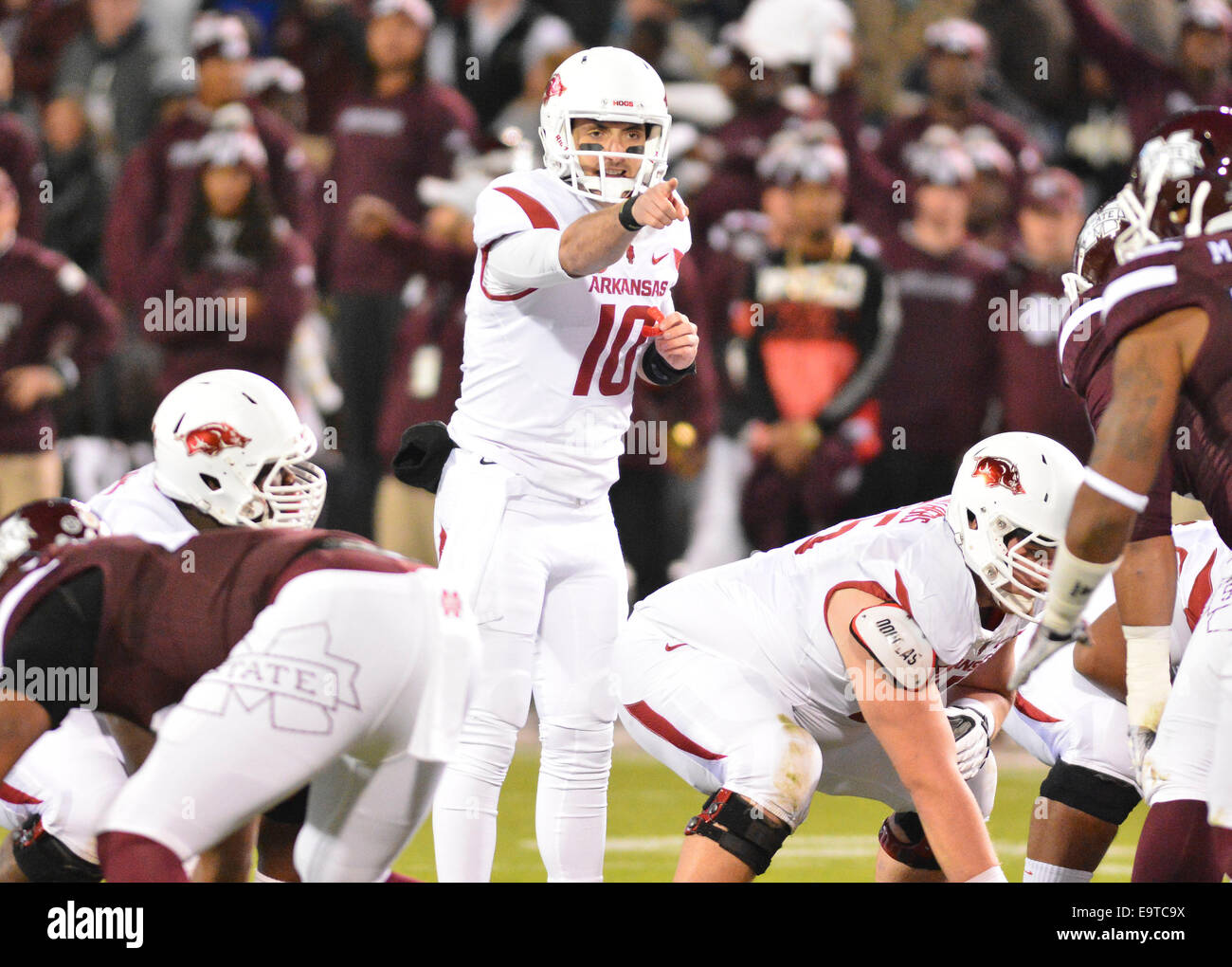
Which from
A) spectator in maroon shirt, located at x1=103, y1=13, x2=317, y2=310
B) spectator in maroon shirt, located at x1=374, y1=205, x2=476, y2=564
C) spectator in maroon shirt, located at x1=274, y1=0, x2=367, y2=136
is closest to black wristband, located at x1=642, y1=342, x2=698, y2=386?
spectator in maroon shirt, located at x1=374, y1=205, x2=476, y2=564

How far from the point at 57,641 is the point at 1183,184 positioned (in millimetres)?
2111

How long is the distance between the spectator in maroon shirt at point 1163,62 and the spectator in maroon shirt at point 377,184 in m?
2.87

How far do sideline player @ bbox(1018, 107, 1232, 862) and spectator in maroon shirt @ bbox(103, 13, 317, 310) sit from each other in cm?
483

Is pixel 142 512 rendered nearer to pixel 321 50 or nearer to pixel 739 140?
pixel 739 140

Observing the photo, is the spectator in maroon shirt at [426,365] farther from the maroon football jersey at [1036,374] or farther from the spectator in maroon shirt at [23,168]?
the maroon football jersey at [1036,374]

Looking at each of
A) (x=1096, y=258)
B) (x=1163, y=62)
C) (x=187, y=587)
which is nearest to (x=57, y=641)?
(x=187, y=587)

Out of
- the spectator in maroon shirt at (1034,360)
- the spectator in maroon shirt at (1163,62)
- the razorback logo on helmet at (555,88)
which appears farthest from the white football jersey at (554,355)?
the spectator in maroon shirt at (1163,62)

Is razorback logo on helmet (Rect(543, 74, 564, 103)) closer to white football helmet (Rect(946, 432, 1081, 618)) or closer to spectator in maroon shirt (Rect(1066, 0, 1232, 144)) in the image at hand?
white football helmet (Rect(946, 432, 1081, 618))

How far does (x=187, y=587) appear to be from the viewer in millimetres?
3238

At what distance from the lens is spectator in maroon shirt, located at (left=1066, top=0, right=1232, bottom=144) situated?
786cm

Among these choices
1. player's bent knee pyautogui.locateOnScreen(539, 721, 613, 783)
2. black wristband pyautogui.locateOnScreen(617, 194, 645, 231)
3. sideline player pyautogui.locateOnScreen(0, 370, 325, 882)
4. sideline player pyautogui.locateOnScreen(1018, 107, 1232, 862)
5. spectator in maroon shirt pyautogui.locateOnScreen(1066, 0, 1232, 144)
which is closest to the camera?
sideline player pyautogui.locateOnScreen(1018, 107, 1232, 862)

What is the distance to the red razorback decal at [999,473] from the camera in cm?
375

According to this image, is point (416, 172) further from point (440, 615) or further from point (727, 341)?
point (440, 615)
